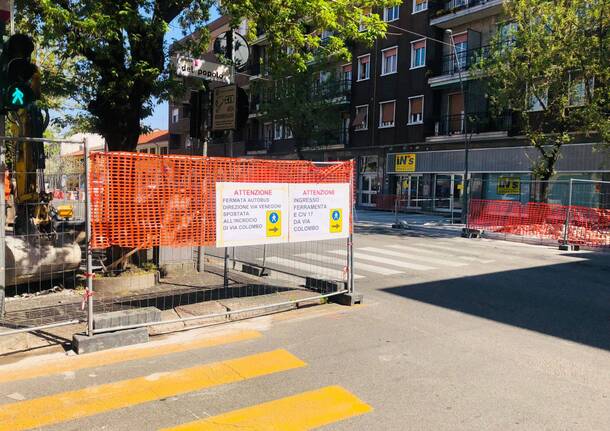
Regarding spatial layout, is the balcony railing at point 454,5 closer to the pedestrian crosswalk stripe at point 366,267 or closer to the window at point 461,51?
the window at point 461,51

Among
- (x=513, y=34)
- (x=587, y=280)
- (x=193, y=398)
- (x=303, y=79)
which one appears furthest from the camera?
(x=303, y=79)

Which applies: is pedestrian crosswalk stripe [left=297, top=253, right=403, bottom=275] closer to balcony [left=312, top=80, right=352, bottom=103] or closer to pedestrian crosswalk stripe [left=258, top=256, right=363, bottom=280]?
pedestrian crosswalk stripe [left=258, top=256, right=363, bottom=280]

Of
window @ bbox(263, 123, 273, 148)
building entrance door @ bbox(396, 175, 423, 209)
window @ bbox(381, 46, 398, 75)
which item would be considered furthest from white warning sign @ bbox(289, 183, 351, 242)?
window @ bbox(263, 123, 273, 148)

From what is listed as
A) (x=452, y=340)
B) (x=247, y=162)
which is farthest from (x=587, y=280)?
(x=247, y=162)

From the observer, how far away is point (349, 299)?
24.0 ft

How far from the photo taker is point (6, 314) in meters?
6.21

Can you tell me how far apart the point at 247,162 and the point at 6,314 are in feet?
11.3

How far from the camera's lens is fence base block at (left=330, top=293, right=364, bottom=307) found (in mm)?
7328

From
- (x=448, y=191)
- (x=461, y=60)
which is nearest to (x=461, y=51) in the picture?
(x=461, y=60)

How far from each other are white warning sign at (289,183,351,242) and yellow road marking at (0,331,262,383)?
162 cm

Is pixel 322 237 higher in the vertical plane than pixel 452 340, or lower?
higher

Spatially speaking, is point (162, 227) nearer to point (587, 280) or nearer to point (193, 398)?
point (193, 398)

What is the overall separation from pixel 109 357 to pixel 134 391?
98 cm

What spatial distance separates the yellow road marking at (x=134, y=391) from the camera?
3.76 metres
